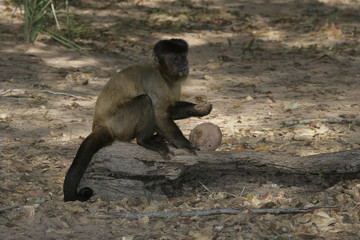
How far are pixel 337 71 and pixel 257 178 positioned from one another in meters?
4.70

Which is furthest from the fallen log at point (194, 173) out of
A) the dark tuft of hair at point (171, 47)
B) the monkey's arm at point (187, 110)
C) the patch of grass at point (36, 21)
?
the patch of grass at point (36, 21)

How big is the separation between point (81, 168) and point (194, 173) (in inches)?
36.6

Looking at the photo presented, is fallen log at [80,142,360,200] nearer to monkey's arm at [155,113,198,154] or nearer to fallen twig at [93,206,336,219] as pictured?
monkey's arm at [155,113,198,154]

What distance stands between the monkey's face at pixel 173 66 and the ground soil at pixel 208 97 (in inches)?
38.7

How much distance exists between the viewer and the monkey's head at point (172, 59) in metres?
4.97

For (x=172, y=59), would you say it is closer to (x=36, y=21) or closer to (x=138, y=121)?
(x=138, y=121)

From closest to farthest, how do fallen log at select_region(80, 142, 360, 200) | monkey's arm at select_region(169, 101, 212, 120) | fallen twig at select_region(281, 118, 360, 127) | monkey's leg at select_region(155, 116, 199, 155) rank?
fallen log at select_region(80, 142, 360, 200) < monkey's leg at select_region(155, 116, 199, 155) < monkey's arm at select_region(169, 101, 212, 120) < fallen twig at select_region(281, 118, 360, 127)

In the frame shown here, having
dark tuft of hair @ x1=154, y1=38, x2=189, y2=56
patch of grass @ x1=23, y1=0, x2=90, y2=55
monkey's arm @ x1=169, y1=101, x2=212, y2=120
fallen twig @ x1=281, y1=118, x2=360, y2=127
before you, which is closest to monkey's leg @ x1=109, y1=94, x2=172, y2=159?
monkey's arm @ x1=169, y1=101, x2=212, y2=120

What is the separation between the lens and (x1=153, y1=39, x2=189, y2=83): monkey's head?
4.97 metres

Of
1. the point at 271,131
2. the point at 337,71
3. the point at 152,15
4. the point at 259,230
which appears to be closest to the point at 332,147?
the point at 271,131

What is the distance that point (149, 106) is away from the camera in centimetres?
471

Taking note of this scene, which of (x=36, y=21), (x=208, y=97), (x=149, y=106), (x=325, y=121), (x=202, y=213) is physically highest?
(x=36, y=21)

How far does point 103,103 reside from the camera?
4848mm

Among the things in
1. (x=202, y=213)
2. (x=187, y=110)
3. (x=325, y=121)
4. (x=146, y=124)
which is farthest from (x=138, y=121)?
(x=325, y=121)
